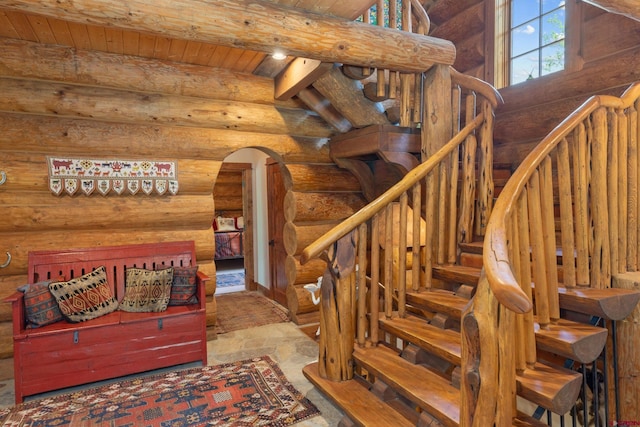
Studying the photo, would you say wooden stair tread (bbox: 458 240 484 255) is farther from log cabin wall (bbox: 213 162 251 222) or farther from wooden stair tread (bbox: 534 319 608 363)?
log cabin wall (bbox: 213 162 251 222)

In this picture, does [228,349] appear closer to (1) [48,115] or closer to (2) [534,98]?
(1) [48,115]

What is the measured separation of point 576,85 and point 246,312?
14.3 ft

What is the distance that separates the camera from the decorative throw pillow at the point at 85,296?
3043mm

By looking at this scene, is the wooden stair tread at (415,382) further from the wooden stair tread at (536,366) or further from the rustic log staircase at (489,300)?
the wooden stair tread at (536,366)

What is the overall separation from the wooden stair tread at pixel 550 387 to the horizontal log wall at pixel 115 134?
10.1ft

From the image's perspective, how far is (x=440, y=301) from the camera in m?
2.67

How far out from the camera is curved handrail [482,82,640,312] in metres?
1.44

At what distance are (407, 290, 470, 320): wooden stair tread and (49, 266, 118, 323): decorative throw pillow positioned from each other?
255 centimetres

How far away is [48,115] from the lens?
11.2 feet

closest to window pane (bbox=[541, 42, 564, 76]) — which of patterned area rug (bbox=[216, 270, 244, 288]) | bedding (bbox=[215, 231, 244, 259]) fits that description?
patterned area rug (bbox=[216, 270, 244, 288])

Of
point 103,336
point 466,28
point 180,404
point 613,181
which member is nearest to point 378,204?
point 613,181

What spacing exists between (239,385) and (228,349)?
2.61 feet

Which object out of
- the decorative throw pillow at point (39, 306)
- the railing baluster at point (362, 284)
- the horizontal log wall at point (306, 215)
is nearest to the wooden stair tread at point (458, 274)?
the railing baluster at point (362, 284)

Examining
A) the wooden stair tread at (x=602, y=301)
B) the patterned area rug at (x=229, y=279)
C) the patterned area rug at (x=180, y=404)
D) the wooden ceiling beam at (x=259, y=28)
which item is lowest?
the patterned area rug at (x=180, y=404)
